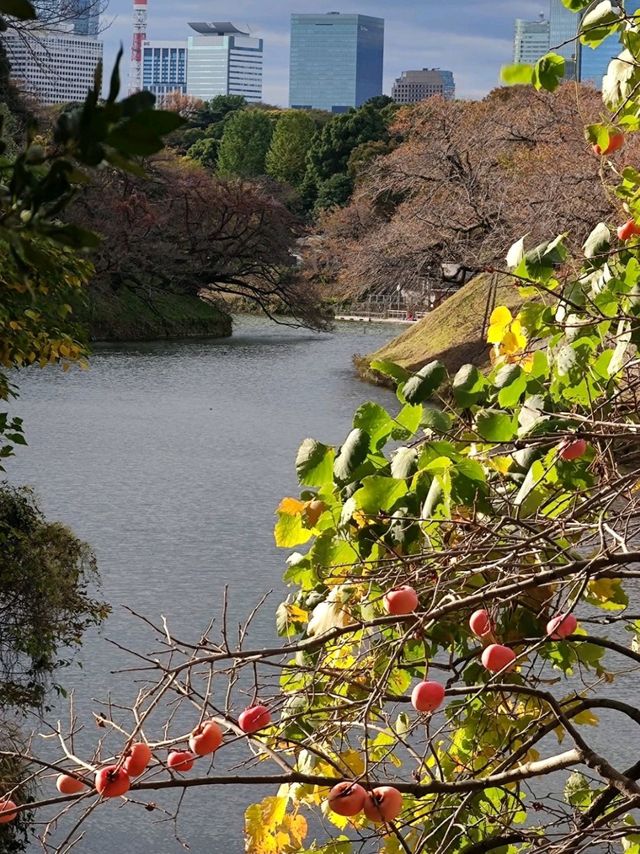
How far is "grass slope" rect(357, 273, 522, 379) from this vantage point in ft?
40.2

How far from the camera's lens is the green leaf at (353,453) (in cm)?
166

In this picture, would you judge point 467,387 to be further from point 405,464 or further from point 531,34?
point 531,34

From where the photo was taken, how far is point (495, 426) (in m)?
1.72

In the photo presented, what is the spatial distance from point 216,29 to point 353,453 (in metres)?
136

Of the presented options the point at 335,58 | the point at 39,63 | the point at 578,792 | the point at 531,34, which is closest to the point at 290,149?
the point at 39,63

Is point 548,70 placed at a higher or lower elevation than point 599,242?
A: higher

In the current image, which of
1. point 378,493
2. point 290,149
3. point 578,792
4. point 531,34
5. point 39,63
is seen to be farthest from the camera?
point 531,34

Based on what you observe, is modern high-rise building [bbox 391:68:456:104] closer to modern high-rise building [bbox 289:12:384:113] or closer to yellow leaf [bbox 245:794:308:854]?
modern high-rise building [bbox 289:12:384:113]

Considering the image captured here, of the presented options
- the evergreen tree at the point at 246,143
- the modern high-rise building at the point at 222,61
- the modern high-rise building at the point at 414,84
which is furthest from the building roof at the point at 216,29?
the evergreen tree at the point at 246,143

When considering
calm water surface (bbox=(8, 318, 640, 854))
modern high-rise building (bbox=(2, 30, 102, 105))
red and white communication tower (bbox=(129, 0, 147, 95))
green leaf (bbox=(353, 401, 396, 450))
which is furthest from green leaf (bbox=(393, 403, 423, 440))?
red and white communication tower (bbox=(129, 0, 147, 95))

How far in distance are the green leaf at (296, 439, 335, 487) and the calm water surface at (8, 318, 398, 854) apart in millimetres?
1171

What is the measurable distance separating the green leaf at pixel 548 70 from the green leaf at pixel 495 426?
43 centimetres

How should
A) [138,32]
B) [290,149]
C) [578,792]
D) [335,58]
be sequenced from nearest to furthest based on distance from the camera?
[578,792] < [290,149] < [138,32] < [335,58]

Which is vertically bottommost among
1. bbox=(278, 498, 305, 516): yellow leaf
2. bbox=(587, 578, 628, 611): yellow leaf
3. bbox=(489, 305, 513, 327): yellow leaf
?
bbox=(587, 578, 628, 611): yellow leaf
